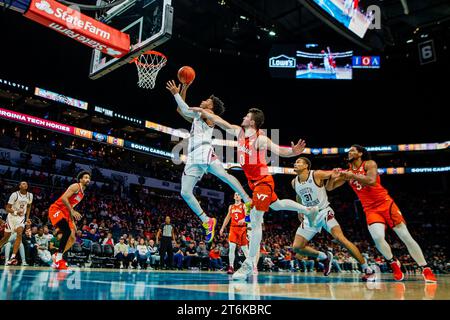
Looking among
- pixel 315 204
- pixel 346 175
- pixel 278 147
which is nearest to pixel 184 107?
pixel 278 147

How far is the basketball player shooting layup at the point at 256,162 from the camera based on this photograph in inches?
206

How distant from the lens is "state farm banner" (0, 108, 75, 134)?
852 inches

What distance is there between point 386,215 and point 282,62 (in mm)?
17940

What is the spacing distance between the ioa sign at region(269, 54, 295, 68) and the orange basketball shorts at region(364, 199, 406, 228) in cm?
1771

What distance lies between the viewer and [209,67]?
28.5 metres

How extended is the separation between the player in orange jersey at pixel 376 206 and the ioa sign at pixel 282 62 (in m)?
17.1

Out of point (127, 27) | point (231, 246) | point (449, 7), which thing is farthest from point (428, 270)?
point (449, 7)

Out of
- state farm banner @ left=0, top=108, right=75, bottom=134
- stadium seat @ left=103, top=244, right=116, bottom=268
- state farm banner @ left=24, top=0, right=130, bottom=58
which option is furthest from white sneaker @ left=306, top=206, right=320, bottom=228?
state farm banner @ left=0, top=108, right=75, bottom=134

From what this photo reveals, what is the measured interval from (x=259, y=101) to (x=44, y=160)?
55.6 ft

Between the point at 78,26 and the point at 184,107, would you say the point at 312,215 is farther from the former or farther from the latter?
the point at 78,26

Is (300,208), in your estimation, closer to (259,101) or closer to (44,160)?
(44,160)

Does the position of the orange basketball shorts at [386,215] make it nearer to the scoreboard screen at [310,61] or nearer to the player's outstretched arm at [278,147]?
the player's outstretched arm at [278,147]

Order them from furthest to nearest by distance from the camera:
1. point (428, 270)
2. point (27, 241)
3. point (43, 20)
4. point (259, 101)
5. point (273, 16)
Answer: point (259, 101) < point (273, 16) < point (27, 241) < point (43, 20) < point (428, 270)

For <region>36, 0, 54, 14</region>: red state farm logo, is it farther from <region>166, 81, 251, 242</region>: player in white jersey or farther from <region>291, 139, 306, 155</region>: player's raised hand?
<region>291, 139, 306, 155</region>: player's raised hand
